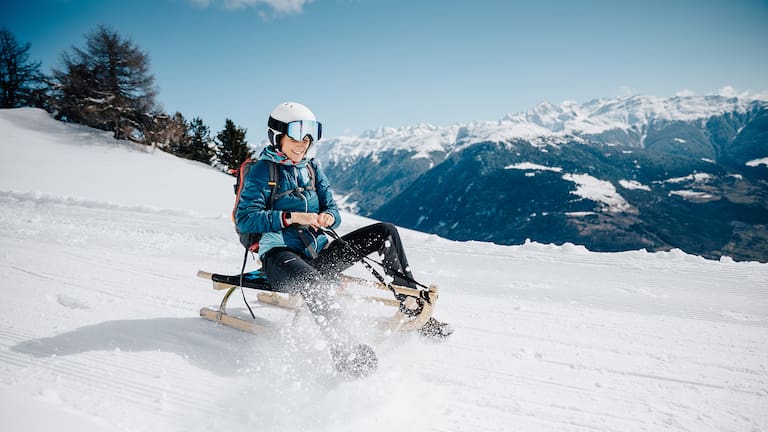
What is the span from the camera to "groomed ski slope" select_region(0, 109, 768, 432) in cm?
274

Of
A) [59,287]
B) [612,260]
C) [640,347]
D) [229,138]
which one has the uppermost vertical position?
[229,138]

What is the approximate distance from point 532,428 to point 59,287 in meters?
5.89

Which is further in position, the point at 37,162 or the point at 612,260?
the point at 37,162

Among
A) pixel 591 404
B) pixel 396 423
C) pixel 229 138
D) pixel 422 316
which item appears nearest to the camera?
pixel 396 423

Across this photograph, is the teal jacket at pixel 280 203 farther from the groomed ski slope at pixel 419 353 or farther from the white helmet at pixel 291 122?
the groomed ski slope at pixel 419 353

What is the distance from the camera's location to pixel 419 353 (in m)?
3.75

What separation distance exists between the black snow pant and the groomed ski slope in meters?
0.52

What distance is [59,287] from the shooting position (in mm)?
4949

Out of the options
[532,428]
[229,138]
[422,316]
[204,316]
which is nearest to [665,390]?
[532,428]

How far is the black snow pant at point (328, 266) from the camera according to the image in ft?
10.3

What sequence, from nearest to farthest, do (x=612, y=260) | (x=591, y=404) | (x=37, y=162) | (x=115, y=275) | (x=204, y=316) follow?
(x=591, y=404)
(x=204, y=316)
(x=115, y=275)
(x=612, y=260)
(x=37, y=162)

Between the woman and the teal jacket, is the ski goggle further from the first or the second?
the teal jacket

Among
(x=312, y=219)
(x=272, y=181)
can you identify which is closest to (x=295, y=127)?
(x=272, y=181)

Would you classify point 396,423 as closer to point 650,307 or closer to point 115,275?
point 650,307
